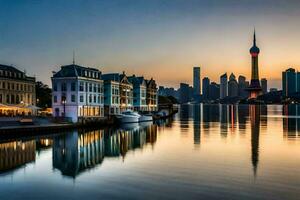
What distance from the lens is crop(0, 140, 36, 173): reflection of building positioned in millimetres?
39938

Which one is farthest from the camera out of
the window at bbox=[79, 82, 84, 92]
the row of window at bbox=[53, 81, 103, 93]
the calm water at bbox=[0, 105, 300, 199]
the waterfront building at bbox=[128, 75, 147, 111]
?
the waterfront building at bbox=[128, 75, 147, 111]

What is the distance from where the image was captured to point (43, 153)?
1891 inches

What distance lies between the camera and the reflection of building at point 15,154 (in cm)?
3994

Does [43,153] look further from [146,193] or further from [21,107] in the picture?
[21,107]

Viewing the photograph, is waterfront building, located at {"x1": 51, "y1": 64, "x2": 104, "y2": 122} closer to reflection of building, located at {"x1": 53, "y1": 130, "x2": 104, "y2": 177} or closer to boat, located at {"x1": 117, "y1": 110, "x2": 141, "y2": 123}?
boat, located at {"x1": 117, "y1": 110, "x2": 141, "y2": 123}

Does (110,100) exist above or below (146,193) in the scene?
above

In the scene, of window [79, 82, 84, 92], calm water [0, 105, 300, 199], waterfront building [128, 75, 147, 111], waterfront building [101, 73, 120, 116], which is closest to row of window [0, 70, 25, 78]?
window [79, 82, 84, 92]

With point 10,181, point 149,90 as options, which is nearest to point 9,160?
point 10,181

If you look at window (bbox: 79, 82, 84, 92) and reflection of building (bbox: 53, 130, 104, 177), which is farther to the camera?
window (bbox: 79, 82, 84, 92)

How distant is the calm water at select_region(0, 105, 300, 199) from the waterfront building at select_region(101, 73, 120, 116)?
52.3 meters

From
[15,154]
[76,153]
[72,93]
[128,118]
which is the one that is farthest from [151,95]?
[15,154]

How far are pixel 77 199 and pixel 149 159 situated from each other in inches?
728

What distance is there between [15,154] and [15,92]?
5111 cm

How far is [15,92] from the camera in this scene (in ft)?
308
